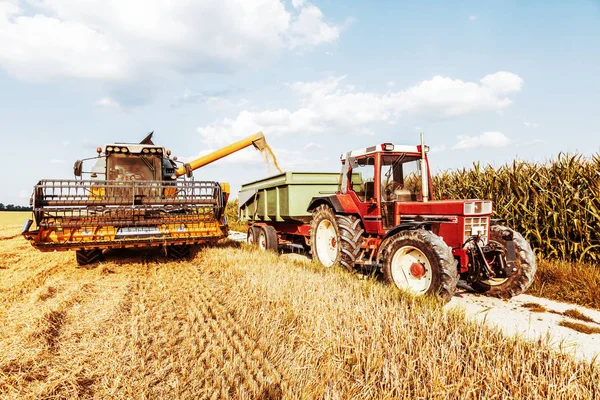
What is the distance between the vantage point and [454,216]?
4863 millimetres

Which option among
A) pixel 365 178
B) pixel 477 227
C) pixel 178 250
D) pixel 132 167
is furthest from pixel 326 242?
pixel 132 167

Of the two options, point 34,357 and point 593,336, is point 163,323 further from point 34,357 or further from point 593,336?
point 593,336

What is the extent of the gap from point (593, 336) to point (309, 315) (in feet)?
9.75

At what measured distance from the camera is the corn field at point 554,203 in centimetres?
594

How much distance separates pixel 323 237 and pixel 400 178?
1971mm

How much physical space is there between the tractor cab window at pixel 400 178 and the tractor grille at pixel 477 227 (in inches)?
35.8

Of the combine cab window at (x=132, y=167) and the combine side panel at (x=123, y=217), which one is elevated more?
the combine cab window at (x=132, y=167)

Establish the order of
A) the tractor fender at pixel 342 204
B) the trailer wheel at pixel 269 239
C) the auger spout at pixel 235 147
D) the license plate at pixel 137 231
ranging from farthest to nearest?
the auger spout at pixel 235 147, the trailer wheel at pixel 269 239, the license plate at pixel 137 231, the tractor fender at pixel 342 204

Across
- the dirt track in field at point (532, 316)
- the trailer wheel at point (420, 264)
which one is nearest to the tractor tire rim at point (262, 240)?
the trailer wheel at point (420, 264)

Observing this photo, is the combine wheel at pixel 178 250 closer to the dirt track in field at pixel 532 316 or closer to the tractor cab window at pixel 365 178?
the tractor cab window at pixel 365 178

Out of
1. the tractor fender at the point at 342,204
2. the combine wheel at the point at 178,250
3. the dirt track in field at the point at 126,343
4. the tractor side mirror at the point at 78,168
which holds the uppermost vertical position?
the tractor side mirror at the point at 78,168

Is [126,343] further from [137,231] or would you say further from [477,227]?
[477,227]

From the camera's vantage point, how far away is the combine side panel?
6.29 metres

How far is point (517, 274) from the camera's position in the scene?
495 cm
